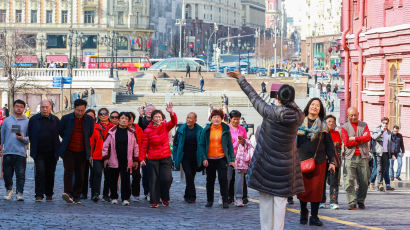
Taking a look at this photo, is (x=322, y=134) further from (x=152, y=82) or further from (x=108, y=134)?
(x=152, y=82)

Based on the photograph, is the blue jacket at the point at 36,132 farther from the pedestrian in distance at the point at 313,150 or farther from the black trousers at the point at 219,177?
the pedestrian in distance at the point at 313,150

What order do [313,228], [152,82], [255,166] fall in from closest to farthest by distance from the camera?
[255,166]
[313,228]
[152,82]

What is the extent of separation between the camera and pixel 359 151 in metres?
15.4

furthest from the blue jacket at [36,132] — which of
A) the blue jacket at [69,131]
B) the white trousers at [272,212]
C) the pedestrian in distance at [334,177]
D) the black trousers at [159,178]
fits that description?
the white trousers at [272,212]

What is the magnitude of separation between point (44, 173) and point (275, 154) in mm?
6329

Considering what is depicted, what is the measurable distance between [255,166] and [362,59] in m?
16.9

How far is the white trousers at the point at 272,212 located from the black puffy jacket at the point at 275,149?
8cm

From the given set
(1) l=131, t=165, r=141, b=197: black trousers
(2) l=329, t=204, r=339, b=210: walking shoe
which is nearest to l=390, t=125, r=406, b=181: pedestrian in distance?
(2) l=329, t=204, r=339, b=210: walking shoe

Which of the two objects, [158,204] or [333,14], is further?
[333,14]

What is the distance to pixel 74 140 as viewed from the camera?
1541 cm

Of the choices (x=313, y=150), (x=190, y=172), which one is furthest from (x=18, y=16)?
(x=313, y=150)

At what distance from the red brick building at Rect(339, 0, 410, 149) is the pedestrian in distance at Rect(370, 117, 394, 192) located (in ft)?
7.20

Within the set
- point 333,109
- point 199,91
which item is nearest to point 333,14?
point 199,91

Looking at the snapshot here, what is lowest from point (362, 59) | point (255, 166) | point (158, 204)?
point (158, 204)
